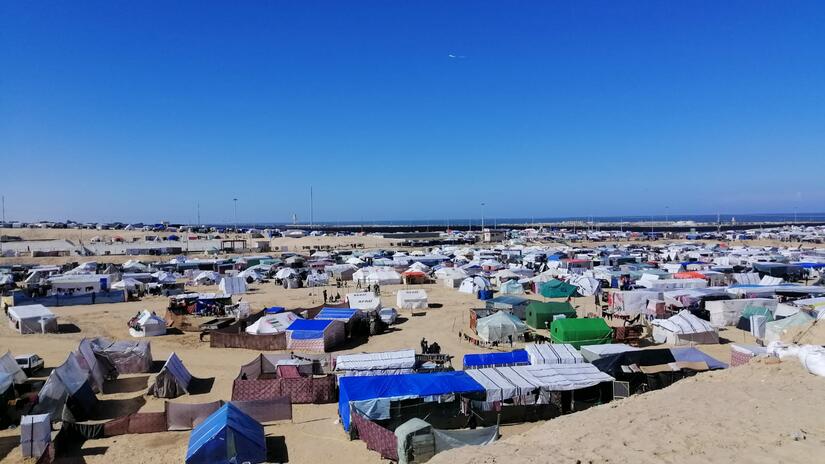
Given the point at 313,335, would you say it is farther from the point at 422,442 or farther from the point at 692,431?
the point at 692,431

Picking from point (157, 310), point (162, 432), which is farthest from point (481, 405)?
point (157, 310)

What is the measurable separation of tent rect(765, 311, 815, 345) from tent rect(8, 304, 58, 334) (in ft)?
103

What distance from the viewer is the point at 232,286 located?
124 feet

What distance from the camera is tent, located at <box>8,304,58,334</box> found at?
25000 millimetres

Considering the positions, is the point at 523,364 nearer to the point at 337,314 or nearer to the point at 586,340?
the point at 586,340

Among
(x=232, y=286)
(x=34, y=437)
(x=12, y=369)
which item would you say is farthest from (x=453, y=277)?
(x=34, y=437)

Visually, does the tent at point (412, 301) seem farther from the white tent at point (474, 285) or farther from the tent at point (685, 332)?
the tent at point (685, 332)

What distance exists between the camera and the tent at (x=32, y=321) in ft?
82.0

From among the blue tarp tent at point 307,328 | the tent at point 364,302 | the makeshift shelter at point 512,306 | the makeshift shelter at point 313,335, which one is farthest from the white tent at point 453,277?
the blue tarp tent at point 307,328

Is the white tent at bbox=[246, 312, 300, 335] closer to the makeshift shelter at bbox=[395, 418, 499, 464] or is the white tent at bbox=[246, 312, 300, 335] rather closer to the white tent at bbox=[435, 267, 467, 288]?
the makeshift shelter at bbox=[395, 418, 499, 464]

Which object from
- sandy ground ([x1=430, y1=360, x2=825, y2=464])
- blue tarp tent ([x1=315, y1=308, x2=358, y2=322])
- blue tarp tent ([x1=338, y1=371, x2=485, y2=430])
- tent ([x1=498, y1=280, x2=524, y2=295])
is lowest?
tent ([x1=498, y1=280, x2=524, y2=295])

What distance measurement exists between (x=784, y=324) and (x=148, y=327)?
26.9m

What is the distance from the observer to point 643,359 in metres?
15.8

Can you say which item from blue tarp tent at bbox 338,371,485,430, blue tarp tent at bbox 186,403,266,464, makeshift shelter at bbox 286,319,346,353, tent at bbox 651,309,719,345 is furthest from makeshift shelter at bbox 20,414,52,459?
tent at bbox 651,309,719,345
